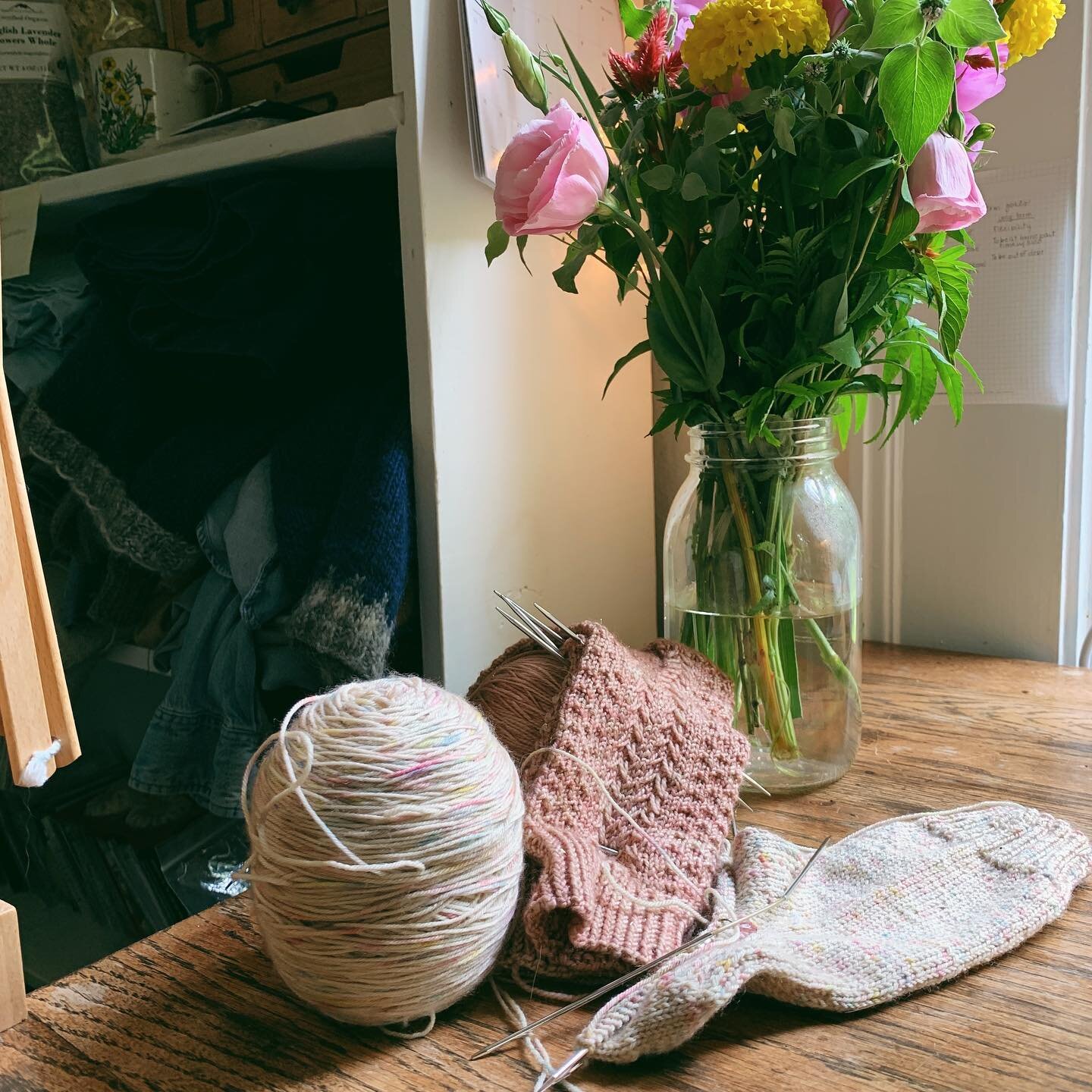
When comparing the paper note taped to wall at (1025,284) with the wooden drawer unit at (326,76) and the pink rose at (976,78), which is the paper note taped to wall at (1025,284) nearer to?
the pink rose at (976,78)

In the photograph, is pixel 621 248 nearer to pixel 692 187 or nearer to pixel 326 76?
pixel 692 187

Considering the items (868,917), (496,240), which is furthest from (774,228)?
(868,917)

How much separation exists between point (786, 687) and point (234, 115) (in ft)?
2.08

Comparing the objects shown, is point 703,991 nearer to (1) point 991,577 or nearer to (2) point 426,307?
(2) point 426,307

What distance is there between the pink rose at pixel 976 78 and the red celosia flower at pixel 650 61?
0.17 m

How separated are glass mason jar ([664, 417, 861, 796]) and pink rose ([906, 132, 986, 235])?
153mm

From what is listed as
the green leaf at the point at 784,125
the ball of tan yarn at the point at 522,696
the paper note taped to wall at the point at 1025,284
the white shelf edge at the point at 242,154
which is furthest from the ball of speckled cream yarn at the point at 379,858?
the paper note taped to wall at the point at 1025,284

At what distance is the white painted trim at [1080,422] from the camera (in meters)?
0.89

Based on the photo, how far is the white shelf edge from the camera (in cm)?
70

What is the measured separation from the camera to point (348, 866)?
385mm

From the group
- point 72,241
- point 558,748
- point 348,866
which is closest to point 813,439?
point 558,748

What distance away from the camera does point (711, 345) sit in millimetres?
600

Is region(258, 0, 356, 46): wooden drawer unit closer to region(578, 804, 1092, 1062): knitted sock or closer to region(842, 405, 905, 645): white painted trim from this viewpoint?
region(842, 405, 905, 645): white painted trim

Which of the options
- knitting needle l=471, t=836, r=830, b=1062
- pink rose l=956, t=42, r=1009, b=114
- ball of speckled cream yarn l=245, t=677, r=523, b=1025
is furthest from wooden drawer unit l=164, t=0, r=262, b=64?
knitting needle l=471, t=836, r=830, b=1062
